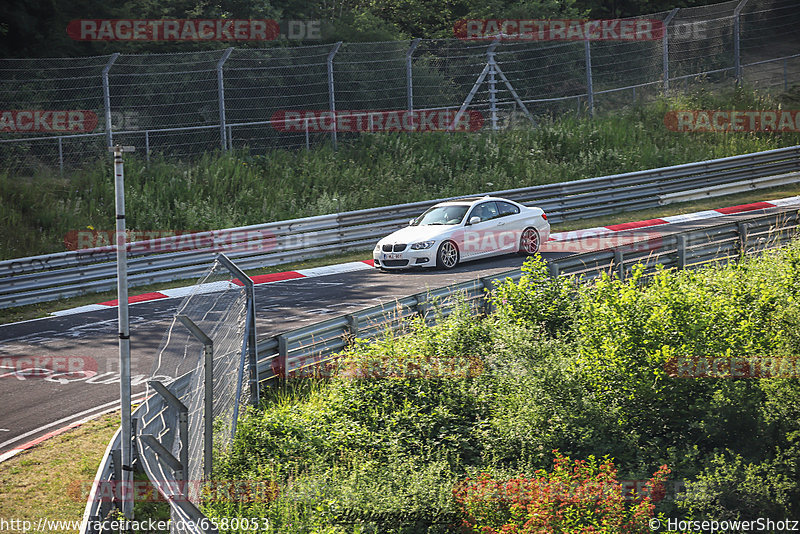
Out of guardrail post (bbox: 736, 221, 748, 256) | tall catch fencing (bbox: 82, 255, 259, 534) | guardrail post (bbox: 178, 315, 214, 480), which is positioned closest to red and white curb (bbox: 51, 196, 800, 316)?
tall catch fencing (bbox: 82, 255, 259, 534)

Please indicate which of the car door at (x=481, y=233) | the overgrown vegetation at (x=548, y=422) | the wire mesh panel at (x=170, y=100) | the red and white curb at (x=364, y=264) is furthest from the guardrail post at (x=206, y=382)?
the wire mesh panel at (x=170, y=100)

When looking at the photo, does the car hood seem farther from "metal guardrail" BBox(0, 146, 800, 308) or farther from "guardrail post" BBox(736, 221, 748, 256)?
"guardrail post" BBox(736, 221, 748, 256)

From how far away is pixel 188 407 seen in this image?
7.36 meters

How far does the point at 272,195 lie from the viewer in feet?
72.8

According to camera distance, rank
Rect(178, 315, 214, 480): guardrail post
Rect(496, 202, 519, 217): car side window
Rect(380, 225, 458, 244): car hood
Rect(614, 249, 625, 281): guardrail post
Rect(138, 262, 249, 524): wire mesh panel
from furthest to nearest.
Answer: Rect(496, 202, 519, 217): car side window → Rect(380, 225, 458, 244): car hood → Rect(614, 249, 625, 281): guardrail post → Rect(138, 262, 249, 524): wire mesh panel → Rect(178, 315, 214, 480): guardrail post

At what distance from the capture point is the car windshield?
57.2 feet

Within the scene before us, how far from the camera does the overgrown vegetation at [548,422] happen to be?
8680 millimetres

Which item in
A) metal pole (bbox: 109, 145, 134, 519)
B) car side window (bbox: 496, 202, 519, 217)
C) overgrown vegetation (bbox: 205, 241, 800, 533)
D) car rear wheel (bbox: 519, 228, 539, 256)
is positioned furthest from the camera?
car rear wheel (bbox: 519, 228, 539, 256)

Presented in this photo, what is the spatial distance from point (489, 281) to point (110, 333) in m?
6.17

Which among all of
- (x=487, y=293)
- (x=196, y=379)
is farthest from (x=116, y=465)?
(x=487, y=293)

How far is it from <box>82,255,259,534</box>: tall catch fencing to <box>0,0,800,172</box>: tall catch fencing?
43.0 feet

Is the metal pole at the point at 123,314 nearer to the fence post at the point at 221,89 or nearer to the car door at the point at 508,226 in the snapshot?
the car door at the point at 508,226

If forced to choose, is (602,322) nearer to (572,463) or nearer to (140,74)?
(572,463)

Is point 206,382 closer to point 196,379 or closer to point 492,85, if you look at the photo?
point 196,379
